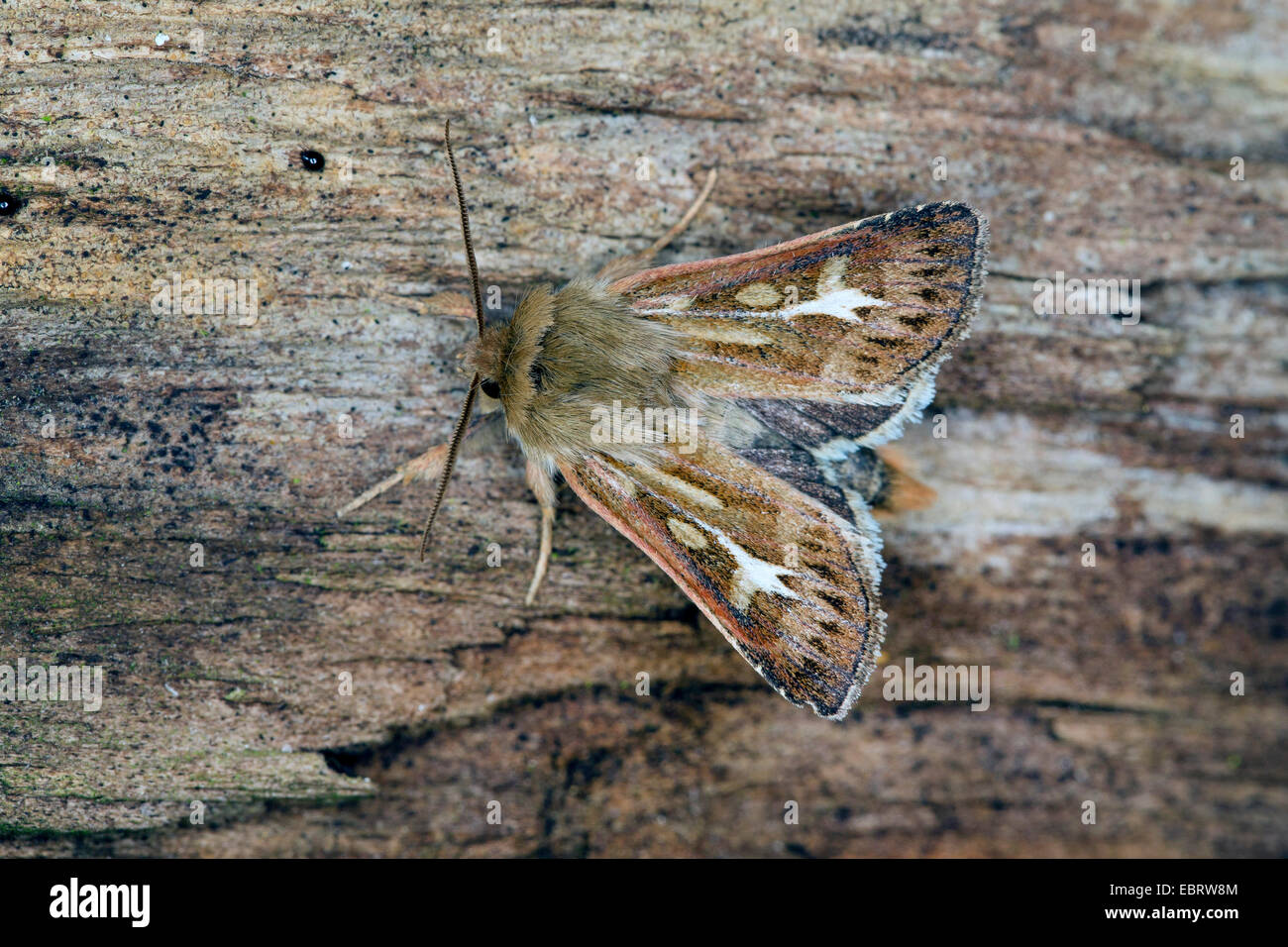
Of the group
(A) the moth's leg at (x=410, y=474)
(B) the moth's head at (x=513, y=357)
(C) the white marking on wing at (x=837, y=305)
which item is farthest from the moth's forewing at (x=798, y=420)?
(A) the moth's leg at (x=410, y=474)

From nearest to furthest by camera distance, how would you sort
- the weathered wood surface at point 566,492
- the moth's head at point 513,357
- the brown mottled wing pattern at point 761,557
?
the brown mottled wing pattern at point 761,557
the moth's head at point 513,357
the weathered wood surface at point 566,492

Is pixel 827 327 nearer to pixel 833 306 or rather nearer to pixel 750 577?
pixel 833 306

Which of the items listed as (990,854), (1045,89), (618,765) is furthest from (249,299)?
(990,854)

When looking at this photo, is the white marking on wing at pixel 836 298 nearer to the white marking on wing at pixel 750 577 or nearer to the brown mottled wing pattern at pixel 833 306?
the brown mottled wing pattern at pixel 833 306

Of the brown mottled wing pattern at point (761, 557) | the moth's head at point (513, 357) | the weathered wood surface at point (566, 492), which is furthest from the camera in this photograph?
the weathered wood surface at point (566, 492)

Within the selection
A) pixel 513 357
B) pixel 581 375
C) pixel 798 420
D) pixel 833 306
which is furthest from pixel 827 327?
pixel 513 357

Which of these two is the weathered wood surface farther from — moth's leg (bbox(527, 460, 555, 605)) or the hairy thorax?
the hairy thorax
